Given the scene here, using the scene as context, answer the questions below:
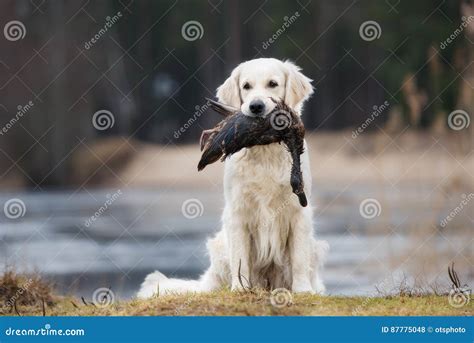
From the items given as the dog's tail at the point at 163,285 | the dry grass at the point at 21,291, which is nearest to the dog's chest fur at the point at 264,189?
the dog's tail at the point at 163,285

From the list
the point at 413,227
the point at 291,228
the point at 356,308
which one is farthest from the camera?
the point at 413,227

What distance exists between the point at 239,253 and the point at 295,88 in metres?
1.29

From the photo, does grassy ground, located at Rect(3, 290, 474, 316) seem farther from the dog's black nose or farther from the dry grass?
the dog's black nose

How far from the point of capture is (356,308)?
624 centimetres

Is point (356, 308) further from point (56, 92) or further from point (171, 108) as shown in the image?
point (56, 92)

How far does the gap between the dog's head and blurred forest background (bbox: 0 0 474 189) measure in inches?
252

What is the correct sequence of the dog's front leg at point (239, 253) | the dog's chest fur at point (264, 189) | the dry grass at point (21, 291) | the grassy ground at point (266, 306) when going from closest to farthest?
the grassy ground at point (266, 306)
the dog's chest fur at point (264, 189)
the dog's front leg at point (239, 253)
the dry grass at point (21, 291)

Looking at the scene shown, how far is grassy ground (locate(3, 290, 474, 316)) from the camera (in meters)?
6.00

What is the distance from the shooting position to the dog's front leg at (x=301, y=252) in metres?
6.87

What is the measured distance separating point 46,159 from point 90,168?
2.76 feet

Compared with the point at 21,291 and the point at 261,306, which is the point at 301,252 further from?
the point at 21,291

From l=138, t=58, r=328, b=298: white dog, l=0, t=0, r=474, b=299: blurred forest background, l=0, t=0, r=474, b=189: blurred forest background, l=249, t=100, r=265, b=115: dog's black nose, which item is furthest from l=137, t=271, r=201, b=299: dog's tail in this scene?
l=0, t=0, r=474, b=189: blurred forest background

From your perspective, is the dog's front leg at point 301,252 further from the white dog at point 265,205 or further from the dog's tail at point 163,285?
the dog's tail at point 163,285

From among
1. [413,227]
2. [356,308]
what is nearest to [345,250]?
[413,227]
